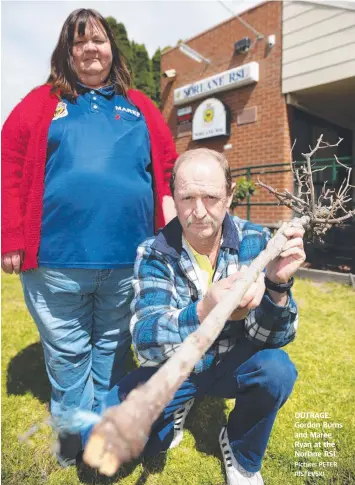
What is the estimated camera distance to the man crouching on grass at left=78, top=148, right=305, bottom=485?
159cm

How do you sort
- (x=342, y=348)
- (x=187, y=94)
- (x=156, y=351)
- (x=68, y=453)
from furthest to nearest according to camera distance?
1. (x=187, y=94)
2. (x=342, y=348)
3. (x=68, y=453)
4. (x=156, y=351)

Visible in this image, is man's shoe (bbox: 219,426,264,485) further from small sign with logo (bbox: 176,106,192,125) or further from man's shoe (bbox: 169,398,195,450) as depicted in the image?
small sign with logo (bbox: 176,106,192,125)

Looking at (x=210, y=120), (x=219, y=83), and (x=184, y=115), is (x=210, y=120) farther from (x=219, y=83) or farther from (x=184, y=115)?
(x=184, y=115)

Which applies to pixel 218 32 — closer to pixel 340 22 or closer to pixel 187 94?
pixel 187 94

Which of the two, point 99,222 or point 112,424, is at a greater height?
point 99,222

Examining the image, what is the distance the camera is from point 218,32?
862 centimetres

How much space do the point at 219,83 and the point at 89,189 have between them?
25.0 feet

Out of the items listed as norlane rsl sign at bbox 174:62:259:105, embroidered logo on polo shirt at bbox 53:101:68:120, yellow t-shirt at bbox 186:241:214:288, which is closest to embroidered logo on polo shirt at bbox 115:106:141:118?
embroidered logo on polo shirt at bbox 53:101:68:120

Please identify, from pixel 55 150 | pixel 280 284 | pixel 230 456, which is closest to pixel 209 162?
pixel 280 284

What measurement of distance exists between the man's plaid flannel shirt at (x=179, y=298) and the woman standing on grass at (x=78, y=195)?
0.30 metres

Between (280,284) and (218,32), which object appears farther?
(218,32)

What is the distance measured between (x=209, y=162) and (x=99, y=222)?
657 millimetres

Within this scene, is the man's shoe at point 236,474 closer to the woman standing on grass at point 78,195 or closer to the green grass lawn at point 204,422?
the green grass lawn at point 204,422

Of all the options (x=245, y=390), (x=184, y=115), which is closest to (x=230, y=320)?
(x=245, y=390)
